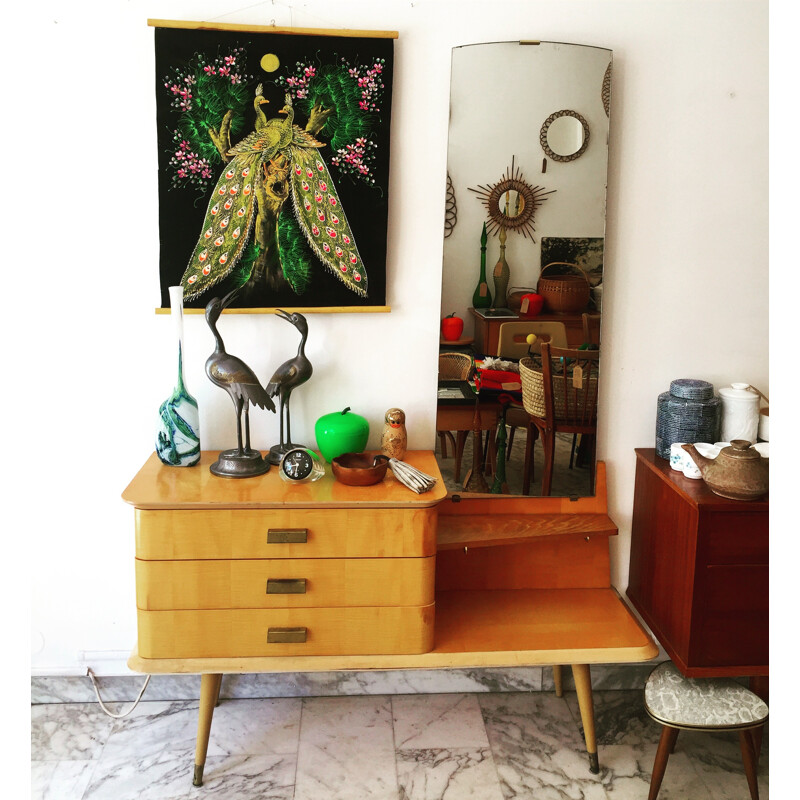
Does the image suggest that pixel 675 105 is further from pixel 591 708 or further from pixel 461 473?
pixel 591 708

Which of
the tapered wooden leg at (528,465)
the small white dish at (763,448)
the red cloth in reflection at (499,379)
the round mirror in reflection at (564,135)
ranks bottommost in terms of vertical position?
the tapered wooden leg at (528,465)

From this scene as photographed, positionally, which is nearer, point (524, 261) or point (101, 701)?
point (524, 261)

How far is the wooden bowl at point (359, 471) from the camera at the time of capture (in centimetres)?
212

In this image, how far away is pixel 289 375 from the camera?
7.40ft

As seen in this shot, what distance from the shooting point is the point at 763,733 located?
2514mm

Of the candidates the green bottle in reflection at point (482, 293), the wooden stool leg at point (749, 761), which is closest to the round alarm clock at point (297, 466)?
the green bottle in reflection at point (482, 293)

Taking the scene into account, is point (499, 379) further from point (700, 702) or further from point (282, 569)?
point (700, 702)

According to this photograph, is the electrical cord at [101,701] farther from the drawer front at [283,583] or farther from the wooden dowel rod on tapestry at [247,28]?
the wooden dowel rod on tapestry at [247,28]

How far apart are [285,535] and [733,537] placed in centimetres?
117

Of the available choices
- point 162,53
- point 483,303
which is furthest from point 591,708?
point 162,53

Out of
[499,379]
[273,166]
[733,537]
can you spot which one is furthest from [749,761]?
[273,166]

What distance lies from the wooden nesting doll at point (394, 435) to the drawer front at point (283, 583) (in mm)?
366

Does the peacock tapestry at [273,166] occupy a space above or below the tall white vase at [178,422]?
above

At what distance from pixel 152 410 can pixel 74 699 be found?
989mm
